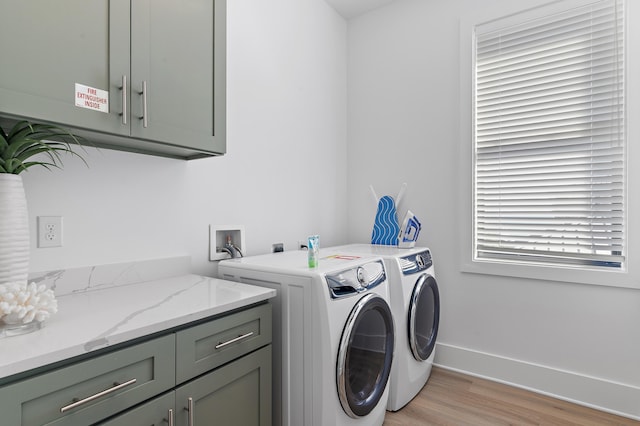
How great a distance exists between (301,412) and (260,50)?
6.73 feet

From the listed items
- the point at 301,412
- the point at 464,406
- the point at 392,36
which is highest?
the point at 392,36

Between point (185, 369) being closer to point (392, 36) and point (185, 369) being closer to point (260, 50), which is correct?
point (260, 50)

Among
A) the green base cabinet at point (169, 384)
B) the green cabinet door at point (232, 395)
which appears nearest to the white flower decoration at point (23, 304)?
the green base cabinet at point (169, 384)

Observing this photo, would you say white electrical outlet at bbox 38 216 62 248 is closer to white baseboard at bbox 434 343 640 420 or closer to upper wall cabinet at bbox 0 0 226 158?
upper wall cabinet at bbox 0 0 226 158

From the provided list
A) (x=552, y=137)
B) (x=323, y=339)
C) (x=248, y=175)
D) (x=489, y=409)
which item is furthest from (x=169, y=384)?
(x=552, y=137)

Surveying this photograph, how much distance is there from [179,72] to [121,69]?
0.76ft

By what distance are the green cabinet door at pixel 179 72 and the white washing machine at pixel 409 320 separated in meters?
1.17

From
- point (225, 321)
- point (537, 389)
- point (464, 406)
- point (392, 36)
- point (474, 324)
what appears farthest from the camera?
point (392, 36)

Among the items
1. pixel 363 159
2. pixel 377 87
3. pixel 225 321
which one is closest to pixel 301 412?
pixel 225 321

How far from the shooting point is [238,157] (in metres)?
2.06

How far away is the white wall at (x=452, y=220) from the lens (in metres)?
2.02

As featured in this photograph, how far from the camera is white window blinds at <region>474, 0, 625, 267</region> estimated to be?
6.62ft

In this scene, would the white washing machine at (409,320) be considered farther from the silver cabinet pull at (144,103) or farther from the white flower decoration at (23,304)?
the white flower decoration at (23,304)

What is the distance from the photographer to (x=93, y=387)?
0.88m
